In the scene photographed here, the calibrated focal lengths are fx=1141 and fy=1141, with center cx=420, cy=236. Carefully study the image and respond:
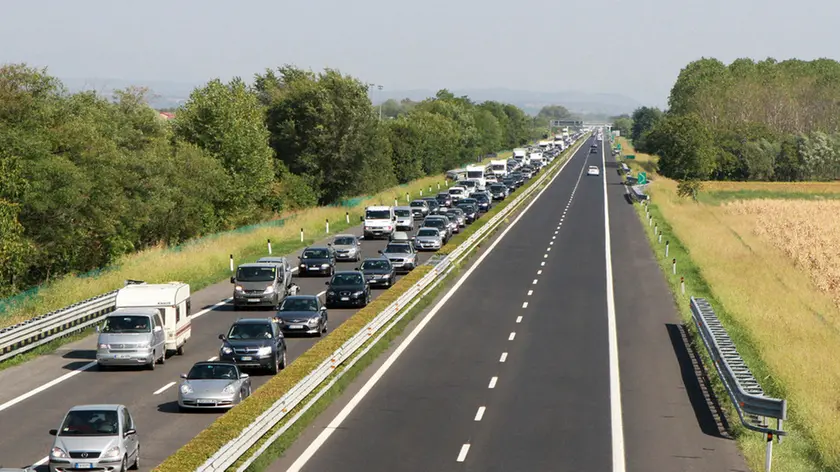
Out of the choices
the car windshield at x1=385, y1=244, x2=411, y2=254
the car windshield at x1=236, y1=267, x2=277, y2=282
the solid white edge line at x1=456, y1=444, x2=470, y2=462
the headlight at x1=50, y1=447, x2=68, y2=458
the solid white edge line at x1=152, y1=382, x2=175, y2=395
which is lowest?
the car windshield at x1=385, y1=244, x2=411, y2=254

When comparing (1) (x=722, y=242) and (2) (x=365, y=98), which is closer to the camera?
(1) (x=722, y=242)

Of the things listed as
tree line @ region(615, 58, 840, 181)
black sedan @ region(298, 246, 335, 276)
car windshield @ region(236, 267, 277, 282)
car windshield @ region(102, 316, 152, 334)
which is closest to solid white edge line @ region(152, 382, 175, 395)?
car windshield @ region(102, 316, 152, 334)

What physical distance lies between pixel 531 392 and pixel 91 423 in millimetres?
11841

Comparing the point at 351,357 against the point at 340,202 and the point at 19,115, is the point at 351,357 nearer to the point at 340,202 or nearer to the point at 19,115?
the point at 19,115

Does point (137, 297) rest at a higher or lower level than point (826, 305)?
higher

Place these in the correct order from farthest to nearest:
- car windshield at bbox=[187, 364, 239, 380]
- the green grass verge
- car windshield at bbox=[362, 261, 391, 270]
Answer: car windshield at bbox=[362, 261, 391, 270], car windshield at bbox=[187, 364, 239, 380], the green grass verge

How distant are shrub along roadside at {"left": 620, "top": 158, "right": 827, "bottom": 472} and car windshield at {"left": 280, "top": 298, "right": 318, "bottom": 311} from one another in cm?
1221

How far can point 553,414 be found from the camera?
86.9 ft

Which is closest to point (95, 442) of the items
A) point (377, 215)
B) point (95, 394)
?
point (95, 394)

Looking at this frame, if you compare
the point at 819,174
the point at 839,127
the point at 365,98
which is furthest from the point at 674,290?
the point at 839,127

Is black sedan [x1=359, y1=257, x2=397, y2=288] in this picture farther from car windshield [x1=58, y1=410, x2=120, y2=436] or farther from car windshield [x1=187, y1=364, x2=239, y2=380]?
car windshield [x1=58, y1=410, x2=120, y2=436]

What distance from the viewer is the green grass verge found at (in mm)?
23078

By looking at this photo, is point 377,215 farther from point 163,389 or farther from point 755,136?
point 755,136

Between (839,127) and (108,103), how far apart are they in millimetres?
143072
